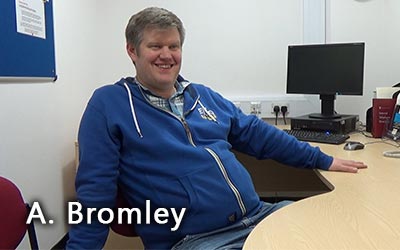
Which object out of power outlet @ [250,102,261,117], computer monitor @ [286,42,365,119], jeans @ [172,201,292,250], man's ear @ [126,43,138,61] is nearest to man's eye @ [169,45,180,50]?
man's ear @ [126,43,138,61]

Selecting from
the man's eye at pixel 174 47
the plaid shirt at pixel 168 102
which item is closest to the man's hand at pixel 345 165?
the plaid shirt at pixel 168 102

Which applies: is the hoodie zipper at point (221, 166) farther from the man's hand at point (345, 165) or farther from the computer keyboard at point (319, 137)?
the computer keyboard at point (319, 137)

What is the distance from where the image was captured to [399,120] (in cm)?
222

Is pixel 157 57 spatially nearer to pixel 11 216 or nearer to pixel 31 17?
pixel 11 216

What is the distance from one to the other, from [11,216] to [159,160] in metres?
0.50

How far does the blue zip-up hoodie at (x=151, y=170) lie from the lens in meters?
1.34

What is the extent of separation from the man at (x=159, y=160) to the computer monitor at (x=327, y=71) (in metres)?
1.27

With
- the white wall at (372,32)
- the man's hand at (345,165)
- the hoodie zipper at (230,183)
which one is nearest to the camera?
the hoodie zipper at (230,183)

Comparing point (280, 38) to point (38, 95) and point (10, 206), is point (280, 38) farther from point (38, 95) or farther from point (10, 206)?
point (10, 206)

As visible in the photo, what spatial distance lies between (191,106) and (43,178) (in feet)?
3.79

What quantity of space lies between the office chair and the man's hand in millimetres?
1173

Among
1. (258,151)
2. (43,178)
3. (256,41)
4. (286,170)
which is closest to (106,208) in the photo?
(258,151)

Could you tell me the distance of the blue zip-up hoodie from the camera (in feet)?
4.40

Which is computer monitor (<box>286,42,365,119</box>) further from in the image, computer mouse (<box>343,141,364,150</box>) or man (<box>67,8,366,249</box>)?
man (<box>67,8,366,249</box>)
